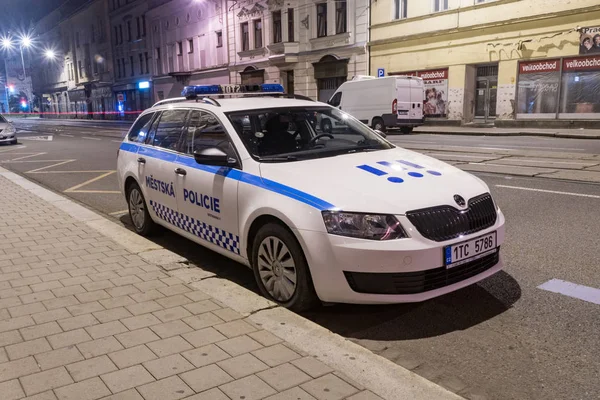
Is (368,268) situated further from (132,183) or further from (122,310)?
(132,183)

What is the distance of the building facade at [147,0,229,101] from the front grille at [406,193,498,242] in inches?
1498

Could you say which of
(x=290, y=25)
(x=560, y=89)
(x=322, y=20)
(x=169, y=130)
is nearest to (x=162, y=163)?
(x=169, y=130)

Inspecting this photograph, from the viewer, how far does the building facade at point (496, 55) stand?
21.4 meters

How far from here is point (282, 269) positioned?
13.0 feet

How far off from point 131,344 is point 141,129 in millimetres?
3558

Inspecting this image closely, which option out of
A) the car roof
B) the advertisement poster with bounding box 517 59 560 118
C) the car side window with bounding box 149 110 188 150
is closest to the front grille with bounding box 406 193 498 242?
the car roof

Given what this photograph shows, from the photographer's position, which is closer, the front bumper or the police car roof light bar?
the front bumper

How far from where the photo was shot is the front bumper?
3.44m

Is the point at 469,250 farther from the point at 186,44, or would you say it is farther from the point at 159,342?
the point at 186,44

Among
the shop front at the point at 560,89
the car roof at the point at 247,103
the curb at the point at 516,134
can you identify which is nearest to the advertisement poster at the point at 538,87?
the shop front at the point at 560,89

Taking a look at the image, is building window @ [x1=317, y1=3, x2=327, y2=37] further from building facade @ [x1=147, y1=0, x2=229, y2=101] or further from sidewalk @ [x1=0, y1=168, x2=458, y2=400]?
sidewalk @ [x1=0, y1=168, x2=458, y2=400]

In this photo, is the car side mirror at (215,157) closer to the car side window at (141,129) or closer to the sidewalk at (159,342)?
the sidewalk at (159,342)

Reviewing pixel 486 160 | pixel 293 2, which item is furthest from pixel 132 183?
pixel 293 2

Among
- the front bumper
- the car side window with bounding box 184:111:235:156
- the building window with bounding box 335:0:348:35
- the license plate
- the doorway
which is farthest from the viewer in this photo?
the building window with bounding box 335:0:348:35
